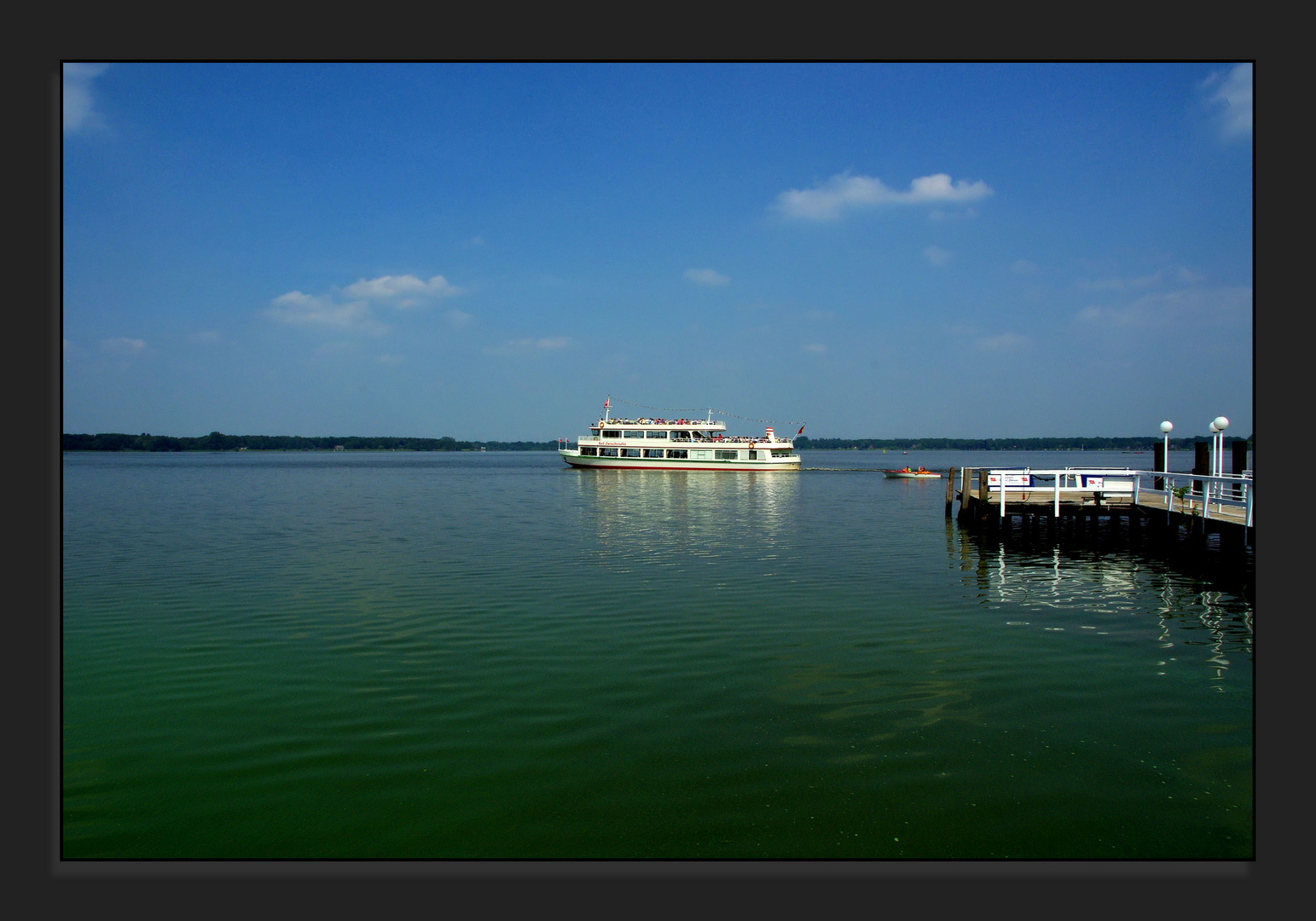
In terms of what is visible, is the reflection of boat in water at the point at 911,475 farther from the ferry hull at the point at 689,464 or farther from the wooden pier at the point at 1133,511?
the wooden pier at the point at 1133,511

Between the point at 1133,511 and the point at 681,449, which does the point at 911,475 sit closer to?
the point at 681,449

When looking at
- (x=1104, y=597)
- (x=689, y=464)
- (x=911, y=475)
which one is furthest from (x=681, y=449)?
(x=1104, y=597)

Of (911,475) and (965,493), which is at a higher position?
(965,493)

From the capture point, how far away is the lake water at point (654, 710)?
296 inches

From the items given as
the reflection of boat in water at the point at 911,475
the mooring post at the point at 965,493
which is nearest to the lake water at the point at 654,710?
the mooring post at the point at 965,493

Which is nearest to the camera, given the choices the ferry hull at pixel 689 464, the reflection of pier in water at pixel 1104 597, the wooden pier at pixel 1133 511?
the reflection of pier in water at pixel 1104 597

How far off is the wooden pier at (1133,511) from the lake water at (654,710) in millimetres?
2127

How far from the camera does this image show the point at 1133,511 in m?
28.9

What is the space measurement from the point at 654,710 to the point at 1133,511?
83.1 feet

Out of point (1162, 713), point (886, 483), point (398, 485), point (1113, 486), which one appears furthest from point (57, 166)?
point (886, 483)

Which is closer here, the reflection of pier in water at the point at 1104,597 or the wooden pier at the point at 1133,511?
the reflection of pier in water at the point at 1104,597

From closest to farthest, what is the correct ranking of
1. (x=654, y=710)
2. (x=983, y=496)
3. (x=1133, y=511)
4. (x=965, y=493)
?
1. (x=654, y=710)
2. (x=1133, y=511)
3. (x=983, y=496)
4. (x=965, y=493)
